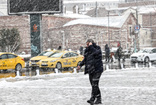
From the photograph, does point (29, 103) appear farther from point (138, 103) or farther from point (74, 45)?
point (74, 45)

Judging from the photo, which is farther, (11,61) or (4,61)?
(11,61)

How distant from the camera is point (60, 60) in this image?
25.5m

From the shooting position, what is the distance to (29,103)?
31.2ft

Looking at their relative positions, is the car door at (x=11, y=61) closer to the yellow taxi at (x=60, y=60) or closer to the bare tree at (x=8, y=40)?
the yellow taxi at (x=60, y=60)

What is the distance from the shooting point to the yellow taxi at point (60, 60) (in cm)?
2502

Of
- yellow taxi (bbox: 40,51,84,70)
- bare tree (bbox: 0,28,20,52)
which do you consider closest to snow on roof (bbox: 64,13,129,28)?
bare tree (bbox: 0,28,20,52)

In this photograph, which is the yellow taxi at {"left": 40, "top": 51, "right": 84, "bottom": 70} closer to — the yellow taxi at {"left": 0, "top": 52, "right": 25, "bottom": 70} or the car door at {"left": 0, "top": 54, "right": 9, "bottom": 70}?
the yellow taxi at {"left": 0, "top": 52, "right": 25, "bottom": 70}

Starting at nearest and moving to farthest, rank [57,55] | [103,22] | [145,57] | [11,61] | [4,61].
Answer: [4,61]
[11,61]
[57,55]
[145,57]
[103,22]

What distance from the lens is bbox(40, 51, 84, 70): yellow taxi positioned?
25.0 m

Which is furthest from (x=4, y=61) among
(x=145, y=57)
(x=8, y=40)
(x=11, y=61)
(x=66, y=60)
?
(x=8, y=40)

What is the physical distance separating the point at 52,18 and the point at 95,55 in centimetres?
6614

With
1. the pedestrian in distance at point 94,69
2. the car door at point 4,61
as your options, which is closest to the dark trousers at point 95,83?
the pedestrian in distance at point 94,69

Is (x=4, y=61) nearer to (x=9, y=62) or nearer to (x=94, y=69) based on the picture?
(x=9, y=62)

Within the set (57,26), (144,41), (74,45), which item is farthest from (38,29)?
(144,41)
